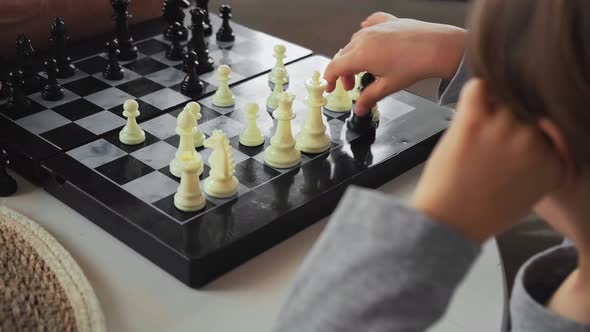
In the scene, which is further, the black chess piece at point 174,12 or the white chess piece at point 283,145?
the black chess piece at point 174,12

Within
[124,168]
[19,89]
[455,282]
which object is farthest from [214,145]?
[455,282]

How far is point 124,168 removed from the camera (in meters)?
1.19

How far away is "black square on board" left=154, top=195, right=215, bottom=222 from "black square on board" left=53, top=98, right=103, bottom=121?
331mm

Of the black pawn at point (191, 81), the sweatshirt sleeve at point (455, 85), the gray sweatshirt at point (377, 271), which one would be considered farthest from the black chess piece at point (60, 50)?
the gray sweatshirt at point (377, 271)

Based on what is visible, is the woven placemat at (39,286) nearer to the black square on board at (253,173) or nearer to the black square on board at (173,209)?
the black square on board at (173,209)

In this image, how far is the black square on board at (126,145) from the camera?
125 cm

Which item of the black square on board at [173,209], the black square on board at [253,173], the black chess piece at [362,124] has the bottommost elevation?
the black square on board at [253,173]

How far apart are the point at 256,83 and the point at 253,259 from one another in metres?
0.51

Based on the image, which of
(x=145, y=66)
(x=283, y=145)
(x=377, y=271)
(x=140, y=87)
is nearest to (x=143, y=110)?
(x=140, y=87)

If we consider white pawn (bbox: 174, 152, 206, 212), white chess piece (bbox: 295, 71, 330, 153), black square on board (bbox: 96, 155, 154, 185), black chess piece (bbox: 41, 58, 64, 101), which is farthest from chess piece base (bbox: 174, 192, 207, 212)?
black chess piece (bbox: 41, 58, 64, 101)

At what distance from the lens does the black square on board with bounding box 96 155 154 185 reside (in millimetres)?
1162

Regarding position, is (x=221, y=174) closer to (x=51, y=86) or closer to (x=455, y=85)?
(x=455, y=85)

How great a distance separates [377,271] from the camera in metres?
0.60

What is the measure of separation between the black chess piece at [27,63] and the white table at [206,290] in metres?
0.37
